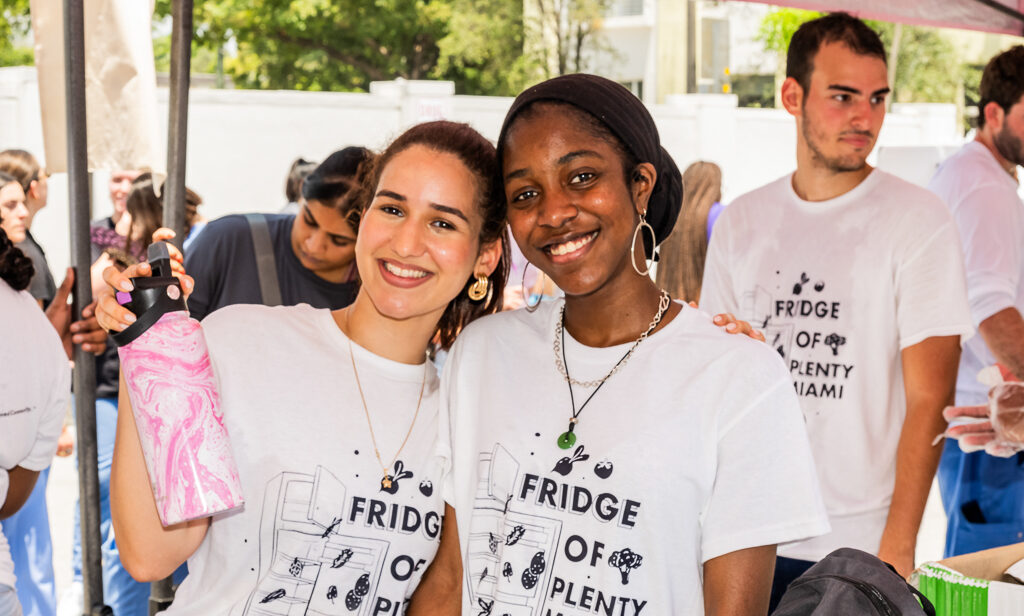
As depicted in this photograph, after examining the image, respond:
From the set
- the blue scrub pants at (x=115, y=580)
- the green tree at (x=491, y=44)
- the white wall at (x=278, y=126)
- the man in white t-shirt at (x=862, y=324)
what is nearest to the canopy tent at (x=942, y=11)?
the man in white t-shirt at (x=862, y=324)

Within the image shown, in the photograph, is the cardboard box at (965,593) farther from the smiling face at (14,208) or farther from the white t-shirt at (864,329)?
the smiling face at (14,208)

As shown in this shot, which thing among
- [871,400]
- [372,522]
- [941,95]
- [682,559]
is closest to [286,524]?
[372,522]

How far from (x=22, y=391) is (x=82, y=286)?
498 mm

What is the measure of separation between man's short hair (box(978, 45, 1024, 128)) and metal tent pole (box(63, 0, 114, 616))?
9.44 ft

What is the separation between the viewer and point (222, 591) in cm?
181

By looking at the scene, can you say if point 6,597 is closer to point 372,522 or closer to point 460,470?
point 372,522

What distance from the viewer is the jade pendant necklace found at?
1.74 metres

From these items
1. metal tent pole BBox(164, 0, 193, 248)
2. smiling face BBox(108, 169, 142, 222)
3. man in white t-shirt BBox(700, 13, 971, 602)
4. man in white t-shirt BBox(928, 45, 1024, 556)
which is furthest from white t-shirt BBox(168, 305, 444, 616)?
smiling face BBox(108, 169, 142, 222)

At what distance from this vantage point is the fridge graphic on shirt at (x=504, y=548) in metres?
1.69

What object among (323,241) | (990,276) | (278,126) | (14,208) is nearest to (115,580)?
(323,241)

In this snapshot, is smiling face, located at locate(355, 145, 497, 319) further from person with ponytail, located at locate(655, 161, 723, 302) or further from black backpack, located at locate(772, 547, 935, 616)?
person with ponytail, located at locate(655, 161, 723, 302)

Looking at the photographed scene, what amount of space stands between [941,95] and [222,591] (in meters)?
26.5

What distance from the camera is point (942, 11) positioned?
393 centimetres

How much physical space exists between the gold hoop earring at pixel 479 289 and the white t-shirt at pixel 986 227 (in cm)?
181
